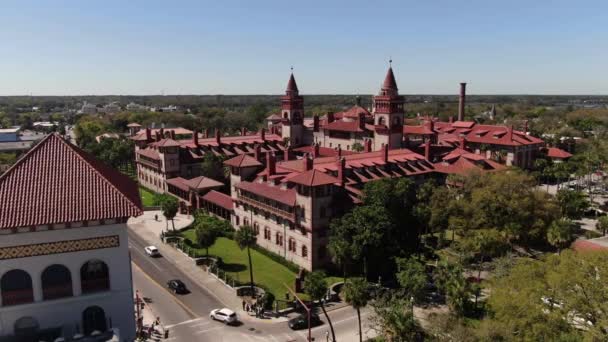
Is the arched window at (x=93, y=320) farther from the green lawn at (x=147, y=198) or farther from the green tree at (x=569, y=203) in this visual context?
the green tree at (x=569, y=203)

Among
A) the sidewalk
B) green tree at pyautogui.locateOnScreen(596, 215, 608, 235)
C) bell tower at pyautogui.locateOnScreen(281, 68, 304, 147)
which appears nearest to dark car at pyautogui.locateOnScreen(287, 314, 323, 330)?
the sidewalk

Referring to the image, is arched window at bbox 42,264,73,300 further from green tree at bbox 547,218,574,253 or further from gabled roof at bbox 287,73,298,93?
gabled roof at bbox 287,73,298,93

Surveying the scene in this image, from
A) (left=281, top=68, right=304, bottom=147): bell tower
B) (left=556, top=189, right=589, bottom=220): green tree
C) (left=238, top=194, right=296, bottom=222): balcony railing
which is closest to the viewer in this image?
(left=238, top=194, right=296, bottom=222): balcony railing

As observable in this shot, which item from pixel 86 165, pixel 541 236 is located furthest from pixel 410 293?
pixel 86 165

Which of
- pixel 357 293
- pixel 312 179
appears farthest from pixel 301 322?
pixel 312 179

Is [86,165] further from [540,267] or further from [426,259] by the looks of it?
[426,259]

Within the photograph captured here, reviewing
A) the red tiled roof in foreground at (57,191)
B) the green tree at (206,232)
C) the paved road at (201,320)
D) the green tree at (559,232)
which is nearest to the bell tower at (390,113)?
the green tree at (559,232)
